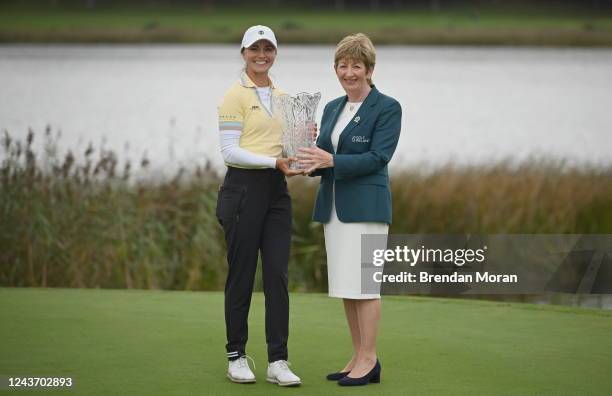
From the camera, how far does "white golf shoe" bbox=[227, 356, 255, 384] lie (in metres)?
5.58

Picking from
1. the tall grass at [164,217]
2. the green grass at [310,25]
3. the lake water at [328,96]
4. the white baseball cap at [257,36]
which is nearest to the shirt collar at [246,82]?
the white baseball cap at [257,36]

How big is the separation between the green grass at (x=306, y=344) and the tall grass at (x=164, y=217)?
2166 millimetres

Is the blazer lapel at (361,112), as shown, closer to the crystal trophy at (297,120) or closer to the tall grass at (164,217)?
the crystal trophy at (297,120)

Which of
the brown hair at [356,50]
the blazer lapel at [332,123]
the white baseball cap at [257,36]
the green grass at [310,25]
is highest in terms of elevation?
the green grass at [310,25]

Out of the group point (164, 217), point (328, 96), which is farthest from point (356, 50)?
point (328, 96)

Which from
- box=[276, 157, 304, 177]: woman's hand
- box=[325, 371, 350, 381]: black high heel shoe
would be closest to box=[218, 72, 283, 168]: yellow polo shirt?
box=[276, 157, 304, 177]: woman's hand

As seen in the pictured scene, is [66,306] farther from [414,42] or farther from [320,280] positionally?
[414,42]

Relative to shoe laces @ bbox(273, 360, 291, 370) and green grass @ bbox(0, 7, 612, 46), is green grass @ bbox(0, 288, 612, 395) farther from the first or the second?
green grass @ bbox(0, 7, 612, 46)

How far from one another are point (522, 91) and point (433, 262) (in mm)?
27316

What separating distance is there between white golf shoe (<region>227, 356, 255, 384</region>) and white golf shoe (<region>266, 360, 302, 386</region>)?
9cm

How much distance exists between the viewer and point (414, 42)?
55656 mm

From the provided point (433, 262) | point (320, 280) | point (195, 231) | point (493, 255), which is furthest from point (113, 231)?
point (493, 255)

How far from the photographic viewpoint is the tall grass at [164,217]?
10.1 m

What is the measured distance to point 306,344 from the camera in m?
6.50
